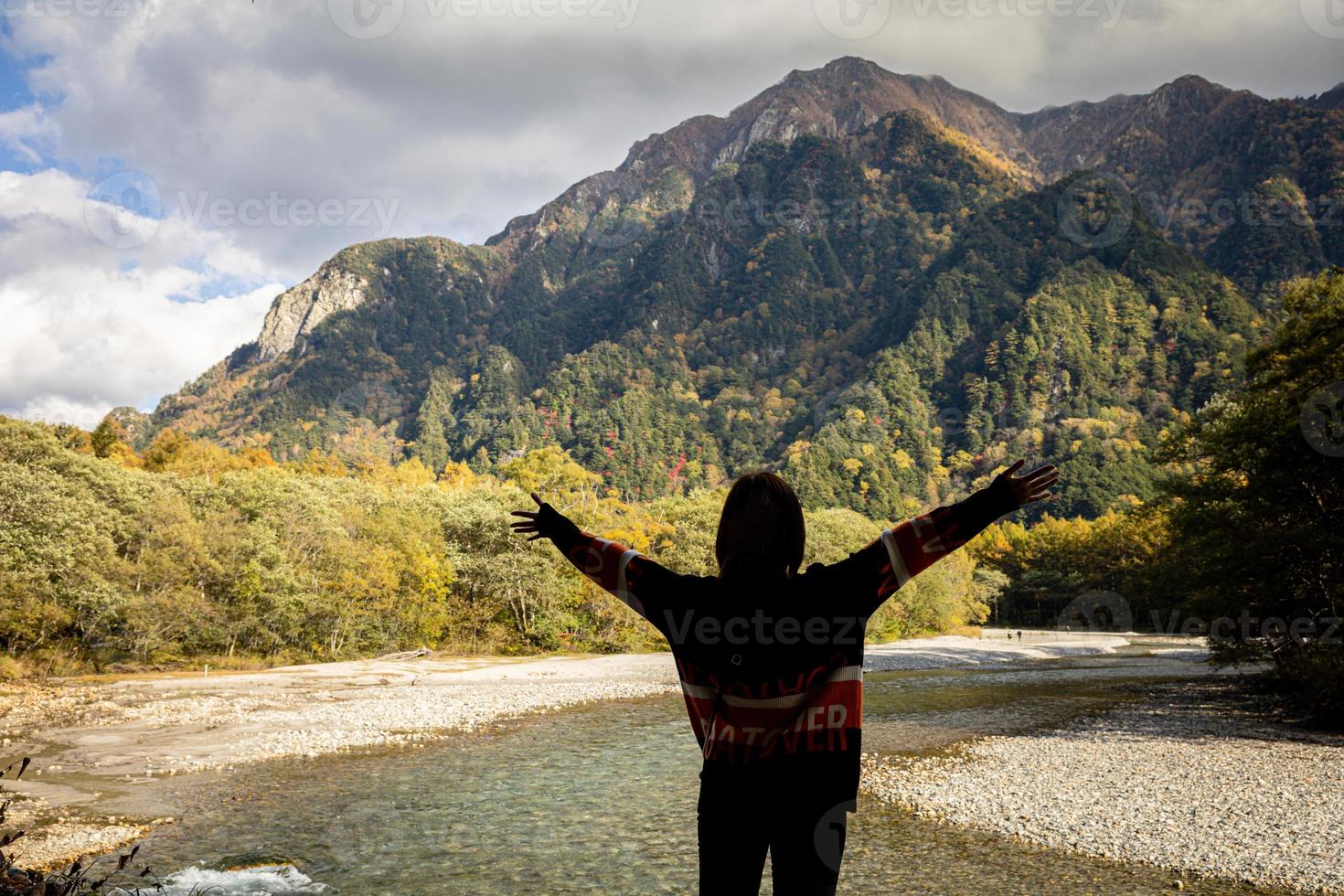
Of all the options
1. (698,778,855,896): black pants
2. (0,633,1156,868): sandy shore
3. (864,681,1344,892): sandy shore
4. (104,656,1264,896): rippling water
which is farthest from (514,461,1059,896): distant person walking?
(864,681,1344,892): sandy shore

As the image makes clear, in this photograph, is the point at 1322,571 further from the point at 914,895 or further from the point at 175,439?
the point at 175,439

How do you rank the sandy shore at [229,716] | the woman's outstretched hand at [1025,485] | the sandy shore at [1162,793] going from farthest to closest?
the sandy shore at [229,716], the sandy shore at [1162,793], the woman's outstretched hand at [1025,485]

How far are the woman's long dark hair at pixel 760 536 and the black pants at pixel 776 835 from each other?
2.36 feet

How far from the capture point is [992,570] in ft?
307

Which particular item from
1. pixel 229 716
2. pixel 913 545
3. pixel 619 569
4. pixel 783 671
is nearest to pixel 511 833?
pixel 619 569

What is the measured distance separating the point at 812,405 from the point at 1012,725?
162 metres

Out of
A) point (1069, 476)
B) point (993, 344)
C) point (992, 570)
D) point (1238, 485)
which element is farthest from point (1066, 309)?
point (1238, 485)

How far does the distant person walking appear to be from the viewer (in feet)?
8.75

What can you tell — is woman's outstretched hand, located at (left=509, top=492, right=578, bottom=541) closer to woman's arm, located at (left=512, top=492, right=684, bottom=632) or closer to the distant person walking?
woman's arm, located at (left=512, top=492, right=684, bottom=632)

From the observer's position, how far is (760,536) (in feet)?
8.95

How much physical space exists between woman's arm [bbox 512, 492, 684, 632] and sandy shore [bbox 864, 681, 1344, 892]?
11.8 meters

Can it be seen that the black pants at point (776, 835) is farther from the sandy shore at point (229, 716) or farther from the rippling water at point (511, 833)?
the rippling water at point (511, 833)

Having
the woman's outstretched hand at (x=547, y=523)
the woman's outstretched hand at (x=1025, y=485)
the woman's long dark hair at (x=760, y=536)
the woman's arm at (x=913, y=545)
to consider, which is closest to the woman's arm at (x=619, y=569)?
the woman's outstretched hand at (x=547, y=523)

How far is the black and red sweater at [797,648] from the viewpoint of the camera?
266cm
